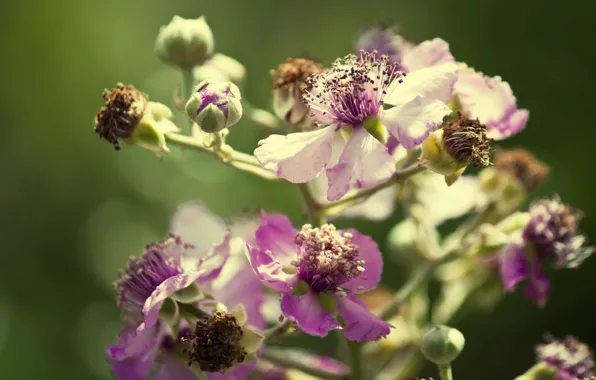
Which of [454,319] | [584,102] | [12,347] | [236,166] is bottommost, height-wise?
[12,347]

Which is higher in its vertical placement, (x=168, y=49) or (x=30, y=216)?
(x=168, y=49)

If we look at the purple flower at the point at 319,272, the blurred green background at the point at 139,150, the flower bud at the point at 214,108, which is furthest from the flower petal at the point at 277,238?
the blurred green background at the point at 139,150

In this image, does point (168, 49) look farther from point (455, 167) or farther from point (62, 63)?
point (62, 63)

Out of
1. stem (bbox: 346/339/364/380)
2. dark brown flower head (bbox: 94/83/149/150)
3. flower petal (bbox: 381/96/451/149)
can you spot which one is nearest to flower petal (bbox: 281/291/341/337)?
stem (bbox: 346/339/364/380)

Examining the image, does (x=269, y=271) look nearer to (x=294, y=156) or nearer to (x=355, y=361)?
(x=294, y=156)

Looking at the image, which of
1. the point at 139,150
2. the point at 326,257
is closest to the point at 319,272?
the point at 326,257

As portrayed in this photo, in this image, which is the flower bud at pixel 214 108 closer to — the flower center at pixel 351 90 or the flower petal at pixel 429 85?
the flower center at pixel 351 90

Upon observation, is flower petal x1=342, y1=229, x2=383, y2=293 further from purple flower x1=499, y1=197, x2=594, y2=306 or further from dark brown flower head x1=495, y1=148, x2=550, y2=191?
dark brown flower head x1=495, y1=148, x2=550, y2=191

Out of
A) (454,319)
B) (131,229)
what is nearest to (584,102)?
(131,229)
